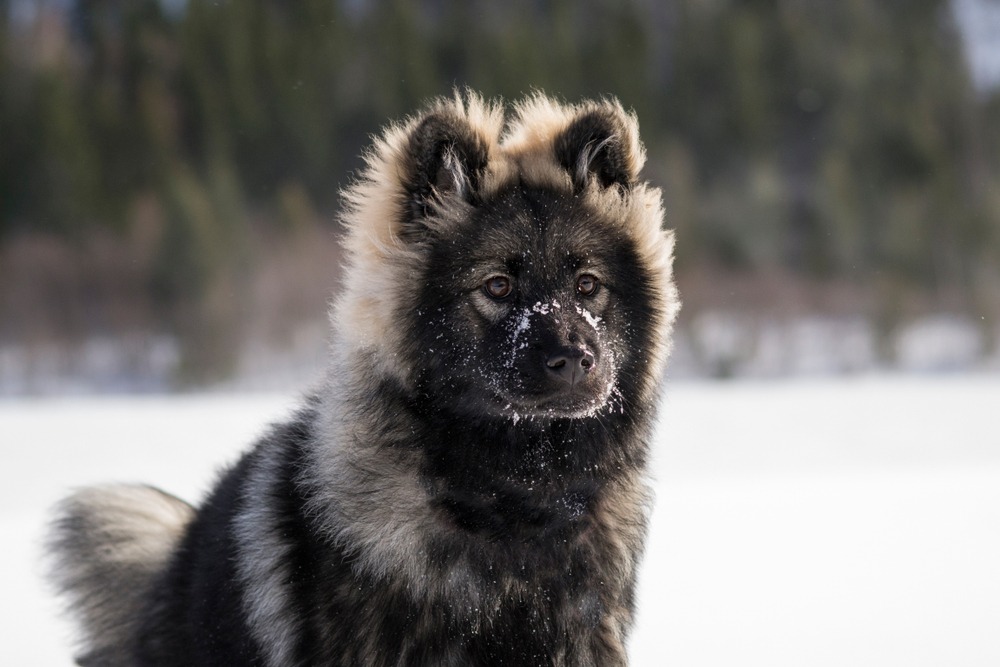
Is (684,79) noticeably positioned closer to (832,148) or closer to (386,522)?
(832,148)

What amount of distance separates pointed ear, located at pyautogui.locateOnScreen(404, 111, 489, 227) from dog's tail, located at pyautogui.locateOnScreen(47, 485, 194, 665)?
166cm

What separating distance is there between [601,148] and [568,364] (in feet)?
3.16

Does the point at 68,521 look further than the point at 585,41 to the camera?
No

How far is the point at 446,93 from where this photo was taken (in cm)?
1884

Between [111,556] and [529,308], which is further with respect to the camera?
[111,556]

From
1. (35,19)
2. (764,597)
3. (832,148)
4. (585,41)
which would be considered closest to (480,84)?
(585,41)

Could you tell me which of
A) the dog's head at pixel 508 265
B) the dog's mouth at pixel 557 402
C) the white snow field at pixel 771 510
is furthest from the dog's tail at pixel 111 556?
the dog's mouth at pixel 557 402

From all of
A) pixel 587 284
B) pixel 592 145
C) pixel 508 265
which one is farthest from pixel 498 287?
pixel 592 145

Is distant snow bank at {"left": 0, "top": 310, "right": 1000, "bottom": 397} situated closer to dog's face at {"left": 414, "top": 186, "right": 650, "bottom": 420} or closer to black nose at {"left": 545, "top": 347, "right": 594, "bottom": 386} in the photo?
dog's face at {"left": 414, "top": 186, "right": 650, "bottom": 420}

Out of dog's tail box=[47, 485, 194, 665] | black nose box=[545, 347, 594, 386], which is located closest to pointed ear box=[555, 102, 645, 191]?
black nose box=[545, 347, 594, 386]

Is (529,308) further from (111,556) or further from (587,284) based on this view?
(111,556)

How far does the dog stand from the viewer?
304 centimetres

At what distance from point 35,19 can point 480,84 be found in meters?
9.00

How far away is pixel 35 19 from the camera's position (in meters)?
19.2
